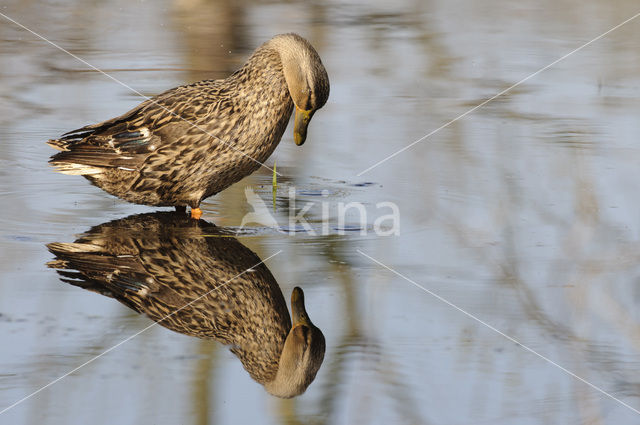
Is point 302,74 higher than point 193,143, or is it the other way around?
point 302,74

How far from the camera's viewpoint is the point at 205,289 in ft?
16.3

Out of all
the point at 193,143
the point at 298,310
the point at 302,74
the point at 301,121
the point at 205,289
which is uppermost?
the point at 302,74

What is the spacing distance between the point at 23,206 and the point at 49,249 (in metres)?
0.92

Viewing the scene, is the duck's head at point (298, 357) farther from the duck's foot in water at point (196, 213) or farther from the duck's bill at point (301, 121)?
the duck's bill at point (301, 121)

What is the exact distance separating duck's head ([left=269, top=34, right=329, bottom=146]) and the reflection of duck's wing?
0.90 meters

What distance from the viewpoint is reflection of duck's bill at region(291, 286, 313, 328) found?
184 inches

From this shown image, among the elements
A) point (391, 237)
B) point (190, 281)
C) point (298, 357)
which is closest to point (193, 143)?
point (391, 237)

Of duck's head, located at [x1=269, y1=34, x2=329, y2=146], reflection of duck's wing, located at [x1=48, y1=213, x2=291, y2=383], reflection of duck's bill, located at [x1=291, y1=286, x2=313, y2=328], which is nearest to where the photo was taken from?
reflection of duck's wing, located at [x1=48, y1=213, x2=291, y2=383]

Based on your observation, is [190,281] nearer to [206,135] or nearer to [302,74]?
[206,135]

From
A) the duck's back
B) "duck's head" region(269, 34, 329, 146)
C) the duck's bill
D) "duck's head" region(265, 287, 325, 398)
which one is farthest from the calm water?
"duck's head" region(269, 34, 329, 146)

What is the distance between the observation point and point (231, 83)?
6.51 m

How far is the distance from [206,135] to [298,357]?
2.32 m

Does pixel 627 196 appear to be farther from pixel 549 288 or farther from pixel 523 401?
pixel 523 401

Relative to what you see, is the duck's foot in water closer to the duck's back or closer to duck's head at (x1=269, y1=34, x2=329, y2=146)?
the duck's back
